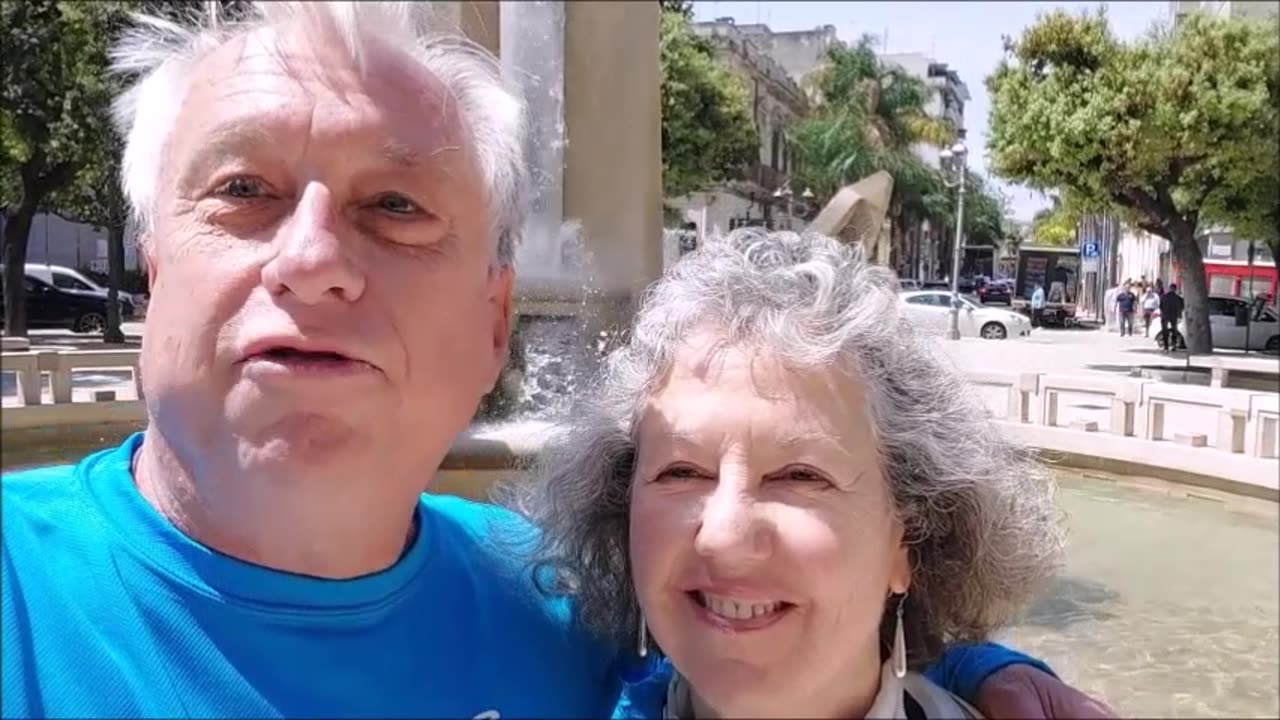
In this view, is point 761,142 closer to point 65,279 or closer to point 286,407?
point 65,279

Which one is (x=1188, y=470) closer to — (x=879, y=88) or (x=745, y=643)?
(x=745, y=643)

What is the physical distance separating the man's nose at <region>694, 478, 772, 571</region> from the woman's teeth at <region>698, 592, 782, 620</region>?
5cm

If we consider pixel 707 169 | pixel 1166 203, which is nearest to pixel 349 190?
pixel 1166 203

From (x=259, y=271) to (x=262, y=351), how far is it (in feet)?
0.30

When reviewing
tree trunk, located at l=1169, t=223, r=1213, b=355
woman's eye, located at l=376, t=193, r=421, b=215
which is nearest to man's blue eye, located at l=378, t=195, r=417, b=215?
woman's eye, located at l=376, t=193, r=421, b=215

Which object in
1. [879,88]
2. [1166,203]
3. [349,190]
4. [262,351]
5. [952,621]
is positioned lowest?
[952,621]

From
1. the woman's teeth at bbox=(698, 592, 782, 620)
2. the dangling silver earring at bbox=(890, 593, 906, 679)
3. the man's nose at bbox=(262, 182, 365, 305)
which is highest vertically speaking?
the man's nose at bbox=(262, 182, 365, 305)

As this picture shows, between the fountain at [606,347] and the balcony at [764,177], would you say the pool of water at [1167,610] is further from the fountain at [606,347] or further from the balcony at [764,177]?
the balcony at [764,177]

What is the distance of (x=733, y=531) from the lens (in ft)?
4.69

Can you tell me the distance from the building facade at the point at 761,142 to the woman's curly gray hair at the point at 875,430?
39.4 m

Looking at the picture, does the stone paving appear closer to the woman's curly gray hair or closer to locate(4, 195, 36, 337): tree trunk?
the woman's curly gray hair

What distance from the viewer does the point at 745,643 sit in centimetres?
143

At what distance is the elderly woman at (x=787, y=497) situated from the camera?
4.76 feet

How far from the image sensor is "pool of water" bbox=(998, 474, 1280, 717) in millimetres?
5309
